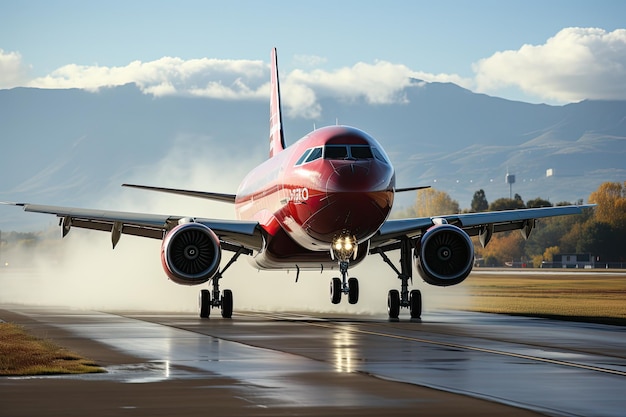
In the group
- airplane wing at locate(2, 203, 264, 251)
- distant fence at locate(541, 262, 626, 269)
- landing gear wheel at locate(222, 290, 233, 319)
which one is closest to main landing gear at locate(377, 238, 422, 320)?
airplane wing at locate(2, 203, 264, 251)

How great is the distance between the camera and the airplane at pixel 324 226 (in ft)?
104

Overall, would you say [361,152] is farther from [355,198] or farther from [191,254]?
[191,254]

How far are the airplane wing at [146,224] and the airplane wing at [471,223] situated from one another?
3783 millimetres

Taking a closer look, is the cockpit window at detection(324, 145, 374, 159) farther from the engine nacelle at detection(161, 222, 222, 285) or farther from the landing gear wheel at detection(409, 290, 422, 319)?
the landing gear wheel at detection(409, 290, 422, 319)

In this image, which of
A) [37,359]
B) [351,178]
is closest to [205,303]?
[351,178]

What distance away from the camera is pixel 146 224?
37844 mm

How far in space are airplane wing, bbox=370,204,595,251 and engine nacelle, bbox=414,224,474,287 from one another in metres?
0.59

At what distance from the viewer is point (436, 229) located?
3522 cm

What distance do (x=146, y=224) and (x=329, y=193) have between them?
8502 millimetres

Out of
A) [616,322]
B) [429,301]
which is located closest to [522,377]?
[616,322]

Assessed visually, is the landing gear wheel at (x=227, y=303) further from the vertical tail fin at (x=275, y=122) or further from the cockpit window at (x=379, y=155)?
the vertical tail fin at (x=275, y=122)

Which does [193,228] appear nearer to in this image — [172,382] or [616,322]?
[616,322]

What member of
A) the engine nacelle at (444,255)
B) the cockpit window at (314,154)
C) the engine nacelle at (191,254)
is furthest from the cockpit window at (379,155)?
the engine nacelle at (191,254)

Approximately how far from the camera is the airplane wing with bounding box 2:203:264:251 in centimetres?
3659
